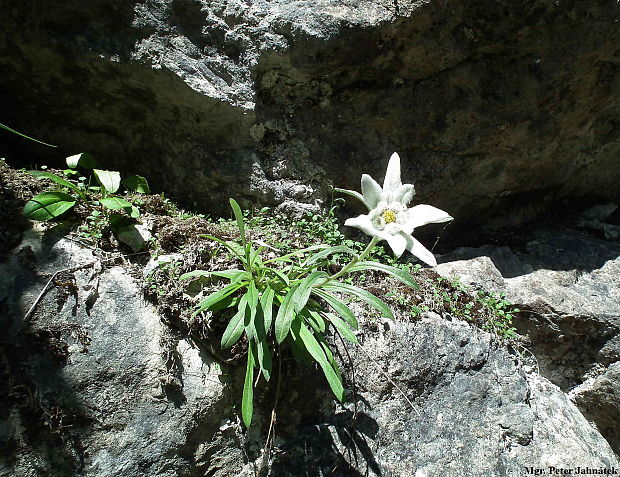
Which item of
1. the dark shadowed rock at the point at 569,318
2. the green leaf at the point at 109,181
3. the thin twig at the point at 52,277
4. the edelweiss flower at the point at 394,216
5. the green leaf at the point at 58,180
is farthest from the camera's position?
the dark shadowed rock at the point at 569,318

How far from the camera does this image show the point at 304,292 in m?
1.97

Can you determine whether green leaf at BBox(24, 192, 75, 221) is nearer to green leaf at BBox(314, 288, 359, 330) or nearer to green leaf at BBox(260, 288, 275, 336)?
green leaf at BBox(260, 288, 275, 336)

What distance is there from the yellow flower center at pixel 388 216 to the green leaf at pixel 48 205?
1.61 m

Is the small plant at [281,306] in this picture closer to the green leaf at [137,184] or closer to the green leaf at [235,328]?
the green leaf at [235,328]

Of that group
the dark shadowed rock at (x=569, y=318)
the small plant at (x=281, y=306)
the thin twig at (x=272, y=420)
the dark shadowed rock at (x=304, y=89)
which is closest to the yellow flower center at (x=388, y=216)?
the small plant at (x=281, y=306)

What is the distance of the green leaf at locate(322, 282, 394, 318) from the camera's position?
2.12 m

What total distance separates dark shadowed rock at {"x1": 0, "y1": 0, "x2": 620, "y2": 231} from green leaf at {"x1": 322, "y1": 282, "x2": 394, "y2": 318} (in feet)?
3.32

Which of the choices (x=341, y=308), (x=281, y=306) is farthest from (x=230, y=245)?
(x=341, y=308)

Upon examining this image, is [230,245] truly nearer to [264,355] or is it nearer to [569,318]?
[264,355]

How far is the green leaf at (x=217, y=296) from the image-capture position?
6.76 ft

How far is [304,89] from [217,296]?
157cm

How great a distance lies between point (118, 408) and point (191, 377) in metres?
0.35

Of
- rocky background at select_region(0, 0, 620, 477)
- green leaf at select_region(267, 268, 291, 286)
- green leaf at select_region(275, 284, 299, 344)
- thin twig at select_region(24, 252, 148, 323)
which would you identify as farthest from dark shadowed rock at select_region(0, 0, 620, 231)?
green leaf at select_region(275, 284, 299, 344)

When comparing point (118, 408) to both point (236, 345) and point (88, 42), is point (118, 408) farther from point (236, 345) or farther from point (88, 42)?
point (88, 42)
